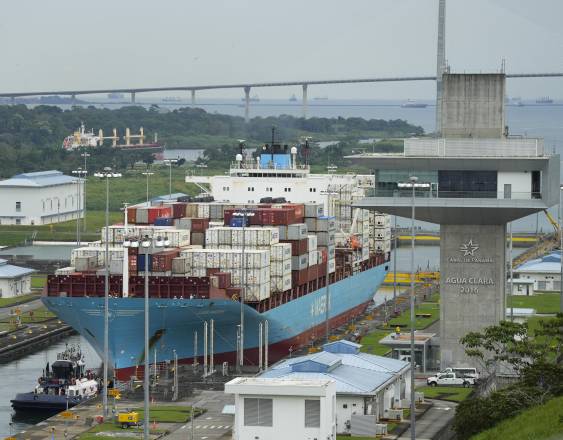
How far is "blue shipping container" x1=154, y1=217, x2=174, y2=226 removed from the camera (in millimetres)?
78000

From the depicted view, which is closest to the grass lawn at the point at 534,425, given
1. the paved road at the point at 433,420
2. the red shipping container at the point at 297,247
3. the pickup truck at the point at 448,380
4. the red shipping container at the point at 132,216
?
the paved road at the point at 433,420

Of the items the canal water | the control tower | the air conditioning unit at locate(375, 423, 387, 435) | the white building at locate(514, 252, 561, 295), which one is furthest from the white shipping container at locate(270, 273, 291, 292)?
the white building at locate(514, 252, 561, 295)

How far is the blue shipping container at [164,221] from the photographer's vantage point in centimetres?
7800

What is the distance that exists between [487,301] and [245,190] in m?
34.0

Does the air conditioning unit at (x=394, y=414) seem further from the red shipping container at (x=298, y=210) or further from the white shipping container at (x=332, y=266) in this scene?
the white shipping container at (x=332, y=266)

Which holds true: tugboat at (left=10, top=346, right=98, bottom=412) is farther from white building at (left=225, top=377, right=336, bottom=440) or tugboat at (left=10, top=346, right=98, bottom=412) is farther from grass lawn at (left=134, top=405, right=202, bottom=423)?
white building at (left=225, top=377, right=336, bottom=440)

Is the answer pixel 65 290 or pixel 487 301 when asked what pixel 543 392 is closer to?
pixel 487 301

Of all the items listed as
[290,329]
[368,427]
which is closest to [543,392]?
[368,427]

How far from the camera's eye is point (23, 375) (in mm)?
67375

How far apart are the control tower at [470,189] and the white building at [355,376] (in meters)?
4.56

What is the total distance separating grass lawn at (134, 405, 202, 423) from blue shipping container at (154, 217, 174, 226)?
23145 millimetres

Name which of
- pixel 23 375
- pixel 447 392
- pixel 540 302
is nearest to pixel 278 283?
pixel 23 375

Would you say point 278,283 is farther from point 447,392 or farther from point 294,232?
point 447,392

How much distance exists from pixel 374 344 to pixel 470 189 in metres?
14.0
